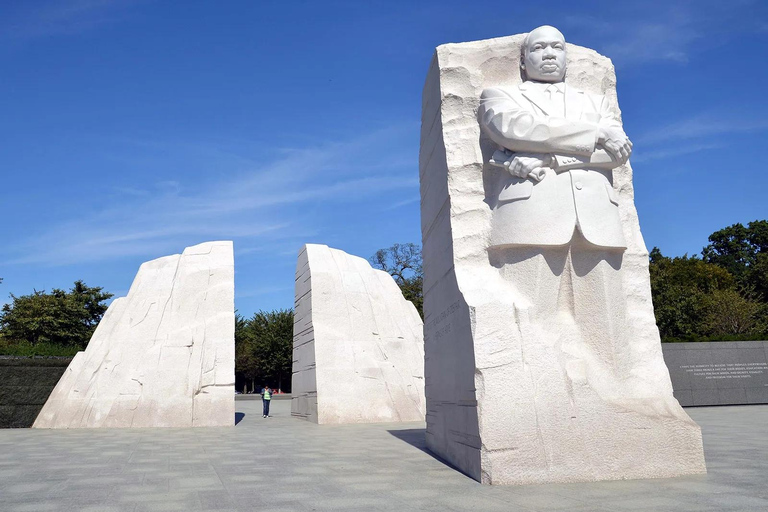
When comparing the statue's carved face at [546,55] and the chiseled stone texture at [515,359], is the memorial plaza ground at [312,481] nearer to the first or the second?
the chiseled stone texture at [515,359]

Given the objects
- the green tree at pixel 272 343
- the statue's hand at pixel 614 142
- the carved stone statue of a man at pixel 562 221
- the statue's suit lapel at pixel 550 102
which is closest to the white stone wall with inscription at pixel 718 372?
the carved stone statue of a man at pixel 562 221

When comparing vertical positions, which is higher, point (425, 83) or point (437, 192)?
point (425, 83)

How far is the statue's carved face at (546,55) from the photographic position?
5828 millimetres

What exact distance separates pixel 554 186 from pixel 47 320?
31264 millimetres

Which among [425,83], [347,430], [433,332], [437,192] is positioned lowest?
[347,430]

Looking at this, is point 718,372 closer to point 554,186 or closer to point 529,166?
point 554,186

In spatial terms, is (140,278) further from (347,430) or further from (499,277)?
(499,277)

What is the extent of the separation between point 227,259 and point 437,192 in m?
8.78

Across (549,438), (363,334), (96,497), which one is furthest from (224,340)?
(549,438)

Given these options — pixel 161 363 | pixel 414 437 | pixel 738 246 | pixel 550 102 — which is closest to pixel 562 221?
pixel 550 102

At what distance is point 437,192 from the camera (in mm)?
6445

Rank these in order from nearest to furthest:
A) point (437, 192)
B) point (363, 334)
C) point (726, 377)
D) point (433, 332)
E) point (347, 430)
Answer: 1. point (437, 192)
2. point (433, 332)
3. point (347, 430)
4. point (363, 334)
5. point (726, 377)

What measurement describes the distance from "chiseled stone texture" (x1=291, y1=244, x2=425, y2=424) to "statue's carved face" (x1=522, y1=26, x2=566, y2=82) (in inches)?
332

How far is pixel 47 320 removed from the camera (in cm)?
3055
